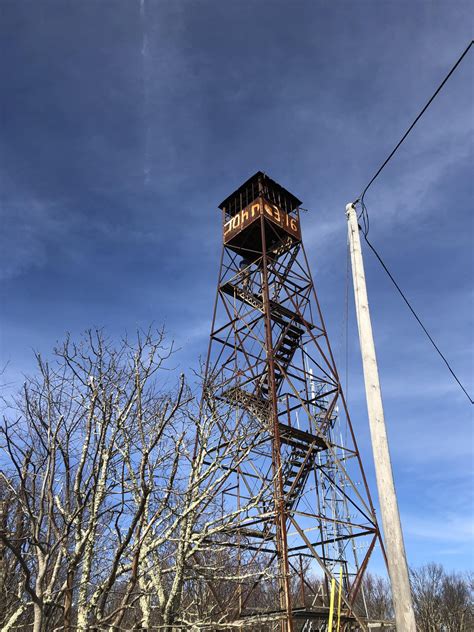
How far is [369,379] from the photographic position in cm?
802

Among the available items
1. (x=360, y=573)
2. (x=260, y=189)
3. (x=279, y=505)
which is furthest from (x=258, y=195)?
(x=360, y=573)

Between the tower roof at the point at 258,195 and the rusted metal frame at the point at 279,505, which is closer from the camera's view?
the rusted metal frame at the point at 279,505

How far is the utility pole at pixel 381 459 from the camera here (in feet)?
20.9

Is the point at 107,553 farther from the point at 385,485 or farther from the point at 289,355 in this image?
the point at 289,355

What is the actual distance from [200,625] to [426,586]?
51751 mm

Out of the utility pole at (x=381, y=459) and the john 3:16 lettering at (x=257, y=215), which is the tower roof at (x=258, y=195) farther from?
the utility pole at (x=381, y=459)

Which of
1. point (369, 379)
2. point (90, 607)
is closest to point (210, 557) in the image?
point (90, 607)

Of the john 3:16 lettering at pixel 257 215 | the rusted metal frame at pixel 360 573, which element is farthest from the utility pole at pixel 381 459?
the john 3:16 lettering at pixel 257 215

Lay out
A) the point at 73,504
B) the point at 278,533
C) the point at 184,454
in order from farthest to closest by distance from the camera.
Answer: the point at 278,533
the point at 73,504
the point at 184,454

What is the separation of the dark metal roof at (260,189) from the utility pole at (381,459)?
1327 cm

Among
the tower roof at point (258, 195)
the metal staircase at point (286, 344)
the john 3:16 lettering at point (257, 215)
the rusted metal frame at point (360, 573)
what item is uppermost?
the tower roof at point (258, 195)

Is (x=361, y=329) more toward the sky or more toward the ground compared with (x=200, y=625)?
more toward the sky

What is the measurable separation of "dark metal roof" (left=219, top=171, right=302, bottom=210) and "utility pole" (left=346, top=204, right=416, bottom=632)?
13274 mm

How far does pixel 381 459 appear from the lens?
724 cm
